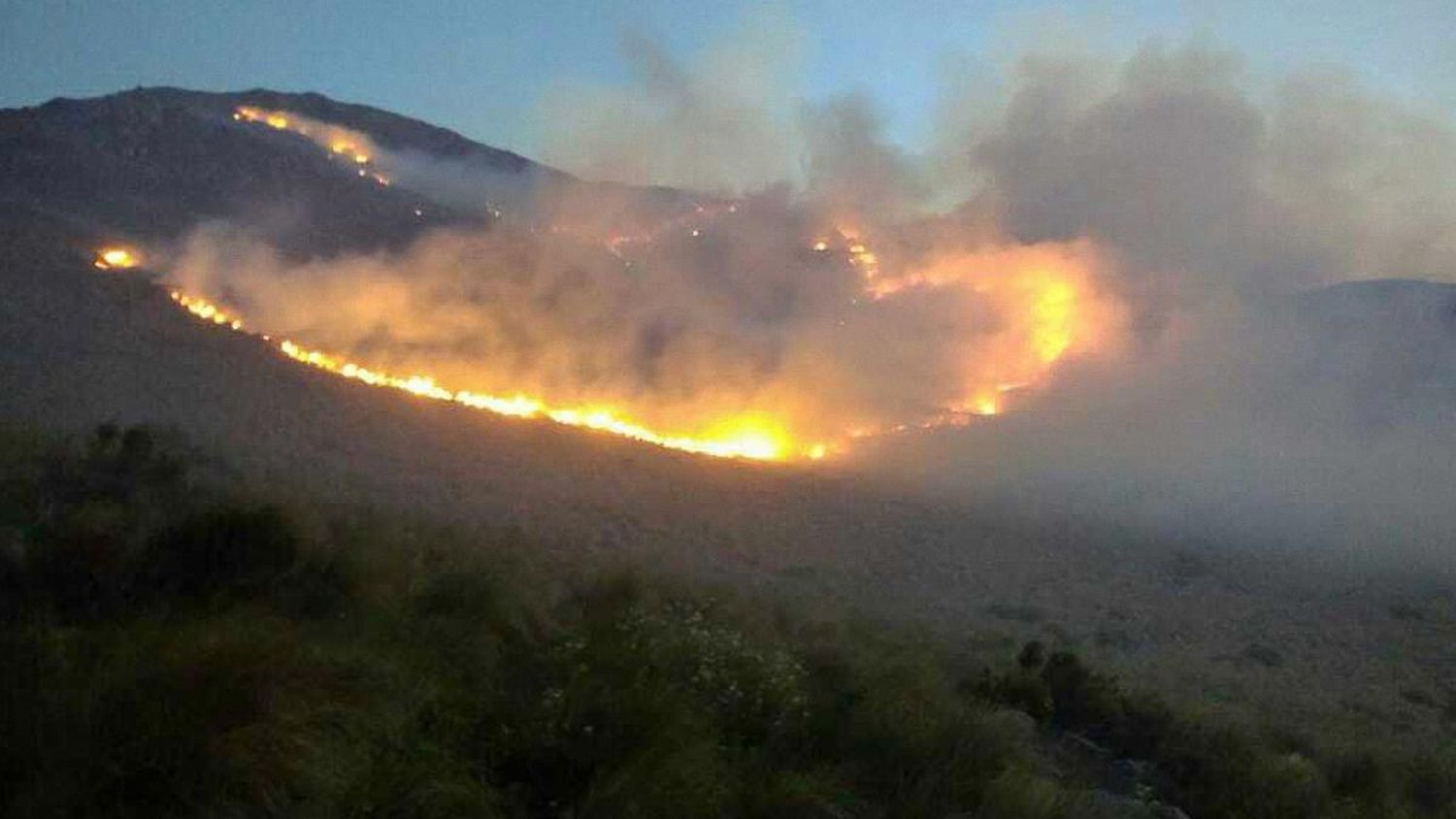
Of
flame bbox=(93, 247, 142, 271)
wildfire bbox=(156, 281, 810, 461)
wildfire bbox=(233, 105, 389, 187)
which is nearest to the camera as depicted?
wildfire bbox=(156, 281, 810, 461)

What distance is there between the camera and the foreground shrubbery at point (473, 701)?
19.5 feet

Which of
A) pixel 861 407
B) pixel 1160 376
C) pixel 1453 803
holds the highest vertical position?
pixel 1160 376

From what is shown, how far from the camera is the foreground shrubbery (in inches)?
234

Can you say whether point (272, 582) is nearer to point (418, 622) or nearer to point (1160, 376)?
point (418, 622)

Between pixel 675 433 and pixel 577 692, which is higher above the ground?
pixel 675 433

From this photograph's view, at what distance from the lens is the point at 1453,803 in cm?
1184

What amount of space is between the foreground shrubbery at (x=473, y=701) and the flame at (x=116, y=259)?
86.3 ft

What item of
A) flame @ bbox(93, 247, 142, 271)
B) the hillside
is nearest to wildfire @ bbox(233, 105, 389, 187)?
flame @ bbox(93, 247, 142, 271)

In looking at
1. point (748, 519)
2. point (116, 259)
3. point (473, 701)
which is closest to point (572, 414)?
point (748, 519)

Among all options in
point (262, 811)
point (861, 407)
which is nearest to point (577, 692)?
point (262, 811)

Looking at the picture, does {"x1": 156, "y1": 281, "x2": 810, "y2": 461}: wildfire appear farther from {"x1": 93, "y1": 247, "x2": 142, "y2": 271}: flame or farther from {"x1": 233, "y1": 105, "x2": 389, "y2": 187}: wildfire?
{"x1": 233, "y1": 105, "x2": 389, "y2": 187}: wildfire

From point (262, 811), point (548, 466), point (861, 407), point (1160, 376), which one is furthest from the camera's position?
point (1160, 376)

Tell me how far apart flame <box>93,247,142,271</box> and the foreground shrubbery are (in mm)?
26308

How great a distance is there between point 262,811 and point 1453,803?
1049 centimetres
